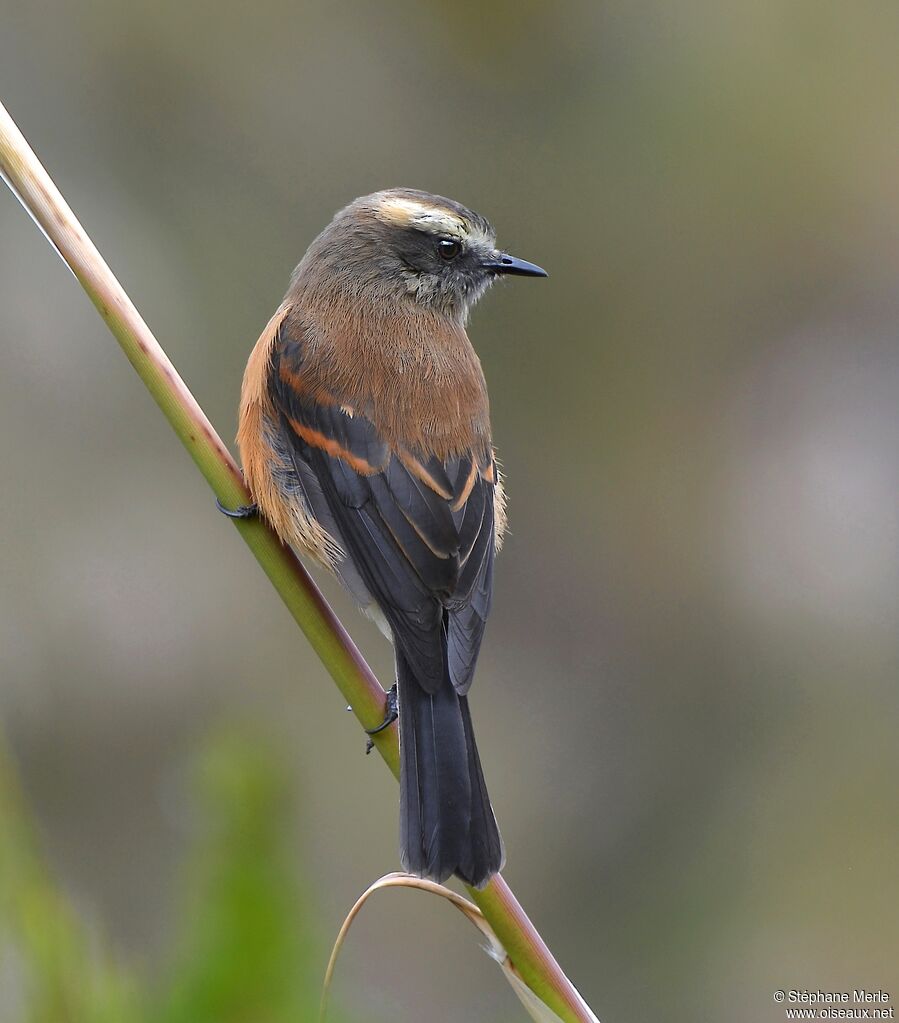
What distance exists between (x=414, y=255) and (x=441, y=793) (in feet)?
5.79

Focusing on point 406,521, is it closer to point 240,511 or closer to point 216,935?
point 240,511

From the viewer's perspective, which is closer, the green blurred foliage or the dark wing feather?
the green blurred foliage

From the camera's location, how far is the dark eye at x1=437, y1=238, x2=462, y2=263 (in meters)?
3.74

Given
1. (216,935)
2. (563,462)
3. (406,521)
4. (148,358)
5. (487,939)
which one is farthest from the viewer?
(563,462)

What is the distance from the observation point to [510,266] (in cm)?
378

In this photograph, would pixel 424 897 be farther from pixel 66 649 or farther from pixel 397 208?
pixel 397 208

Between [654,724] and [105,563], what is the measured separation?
8.89 ft

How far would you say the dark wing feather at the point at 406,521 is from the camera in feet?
9.47

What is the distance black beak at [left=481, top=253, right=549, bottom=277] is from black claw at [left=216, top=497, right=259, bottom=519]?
122 cm

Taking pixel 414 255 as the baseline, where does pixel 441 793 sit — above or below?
below

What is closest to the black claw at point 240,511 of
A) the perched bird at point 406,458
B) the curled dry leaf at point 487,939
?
the perched bird at point 406,458

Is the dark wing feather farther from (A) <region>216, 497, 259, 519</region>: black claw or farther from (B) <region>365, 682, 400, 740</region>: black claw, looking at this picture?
(A) <region>216, 497, 259, 519</region>: black claw

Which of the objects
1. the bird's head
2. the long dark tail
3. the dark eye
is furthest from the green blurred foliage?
the dark eye

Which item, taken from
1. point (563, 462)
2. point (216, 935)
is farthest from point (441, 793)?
point (563, 462)
